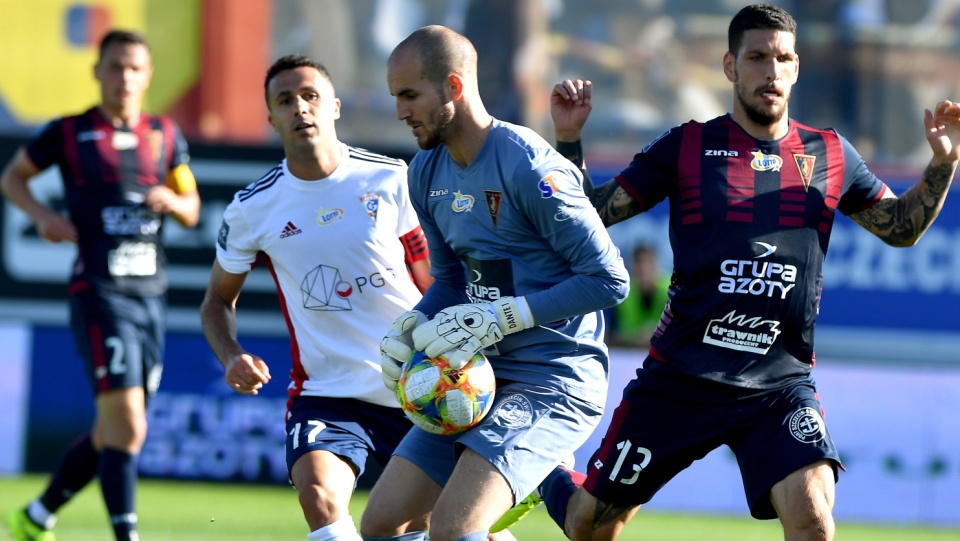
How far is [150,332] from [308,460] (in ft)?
9.19

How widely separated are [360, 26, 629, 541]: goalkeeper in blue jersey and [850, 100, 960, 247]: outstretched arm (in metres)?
1.25

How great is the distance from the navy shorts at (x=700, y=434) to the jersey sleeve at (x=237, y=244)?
5.44 feet

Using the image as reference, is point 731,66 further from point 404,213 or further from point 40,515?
point 40,515

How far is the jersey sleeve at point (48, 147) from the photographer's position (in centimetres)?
831

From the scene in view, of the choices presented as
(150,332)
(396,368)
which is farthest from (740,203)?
(150,332)

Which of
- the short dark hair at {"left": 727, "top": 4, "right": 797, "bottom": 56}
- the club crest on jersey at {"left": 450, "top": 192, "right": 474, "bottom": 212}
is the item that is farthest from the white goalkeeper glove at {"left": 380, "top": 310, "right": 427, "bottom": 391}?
the short dark hair at {"left": 727, "top": 4, "right": 797, "bottom": 56}

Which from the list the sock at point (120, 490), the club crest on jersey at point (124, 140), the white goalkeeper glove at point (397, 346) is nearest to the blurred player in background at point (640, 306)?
the club crest on jersey at point (124, 140)

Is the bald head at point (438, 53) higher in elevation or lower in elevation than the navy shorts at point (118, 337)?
higher

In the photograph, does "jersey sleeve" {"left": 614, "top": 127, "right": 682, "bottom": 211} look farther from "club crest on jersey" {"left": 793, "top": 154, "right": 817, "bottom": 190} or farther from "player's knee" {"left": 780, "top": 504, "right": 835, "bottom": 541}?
"player's knee" {"left": 780, "top": 504, "right": 835, "bottom": 541}

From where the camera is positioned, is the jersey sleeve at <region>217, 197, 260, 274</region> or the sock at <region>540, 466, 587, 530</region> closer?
the sock at <region>540, 466, 587, 530</region>

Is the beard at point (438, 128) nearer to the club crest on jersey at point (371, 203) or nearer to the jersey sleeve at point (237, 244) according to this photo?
the club crest on jersey at point (371, 203)

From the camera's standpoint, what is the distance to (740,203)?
5371mm

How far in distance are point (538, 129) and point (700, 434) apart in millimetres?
7202

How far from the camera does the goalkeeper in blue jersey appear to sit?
479 cm
